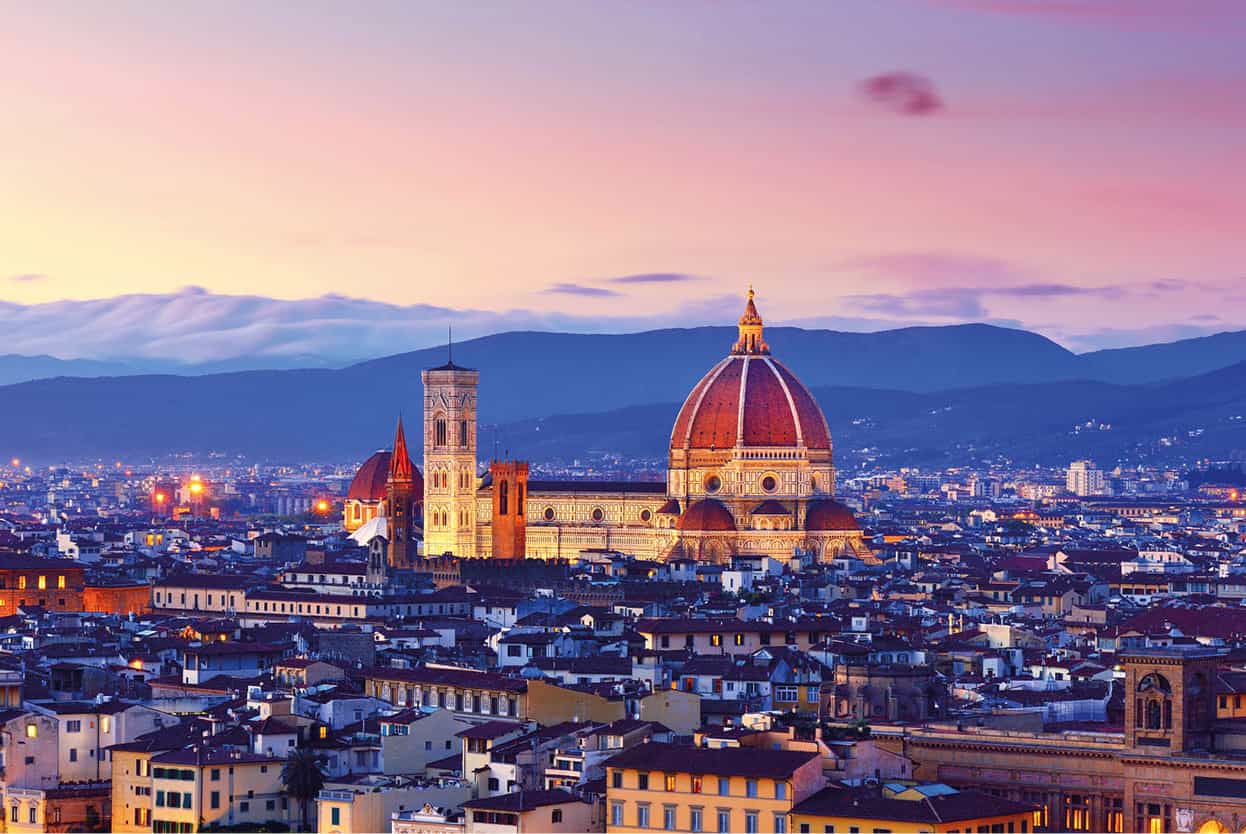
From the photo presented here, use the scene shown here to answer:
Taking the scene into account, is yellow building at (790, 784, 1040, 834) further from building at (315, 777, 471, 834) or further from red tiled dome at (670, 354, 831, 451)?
red tiled dome at (670, 354, 831, 451)

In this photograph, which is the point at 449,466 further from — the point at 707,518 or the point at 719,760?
the point at 719,760

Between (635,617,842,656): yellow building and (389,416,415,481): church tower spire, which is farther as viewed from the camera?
(389,416,415,481): church tower spire

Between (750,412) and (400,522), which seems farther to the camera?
(750,412)

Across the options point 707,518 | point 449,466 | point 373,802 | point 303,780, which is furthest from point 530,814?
point 449,466

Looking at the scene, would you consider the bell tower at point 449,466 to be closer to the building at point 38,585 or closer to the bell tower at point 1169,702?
the building at point 38,585

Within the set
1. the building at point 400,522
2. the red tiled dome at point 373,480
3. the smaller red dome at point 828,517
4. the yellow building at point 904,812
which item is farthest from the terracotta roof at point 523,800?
the red tiled dome at point 373,480

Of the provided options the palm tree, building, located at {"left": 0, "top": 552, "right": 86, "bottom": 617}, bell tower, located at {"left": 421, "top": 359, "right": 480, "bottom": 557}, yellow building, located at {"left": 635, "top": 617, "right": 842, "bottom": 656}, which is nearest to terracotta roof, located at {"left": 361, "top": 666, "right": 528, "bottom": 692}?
the palm tree
